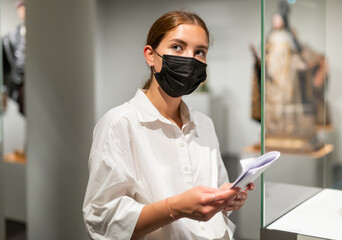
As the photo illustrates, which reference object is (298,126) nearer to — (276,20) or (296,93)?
(296,93)

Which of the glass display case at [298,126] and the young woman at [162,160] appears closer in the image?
the young woman at [162,160]

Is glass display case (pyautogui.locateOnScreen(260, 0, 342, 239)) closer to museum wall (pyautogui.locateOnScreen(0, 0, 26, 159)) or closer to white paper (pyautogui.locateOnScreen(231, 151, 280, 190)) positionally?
white paper (pyautogui.locateOnScreen(231, 151, 280, 190))

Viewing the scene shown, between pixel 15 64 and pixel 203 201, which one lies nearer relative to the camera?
pixel 203 201

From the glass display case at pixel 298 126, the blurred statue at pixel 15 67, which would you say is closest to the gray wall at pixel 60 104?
the glass display case at pixel 298 126

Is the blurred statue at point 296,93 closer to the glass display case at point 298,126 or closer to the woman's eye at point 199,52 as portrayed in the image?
the glass display case at point 298,126

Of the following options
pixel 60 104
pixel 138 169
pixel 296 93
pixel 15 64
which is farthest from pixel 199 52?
pixel 15 64

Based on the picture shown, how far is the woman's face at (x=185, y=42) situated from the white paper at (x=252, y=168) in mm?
297

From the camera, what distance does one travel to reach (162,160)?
107 centimetres

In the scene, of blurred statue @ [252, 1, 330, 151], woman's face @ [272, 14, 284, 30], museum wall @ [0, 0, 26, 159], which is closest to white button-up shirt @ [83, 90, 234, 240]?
woman's face @ [272, 14, 284, 30]

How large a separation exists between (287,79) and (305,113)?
0.34 metres

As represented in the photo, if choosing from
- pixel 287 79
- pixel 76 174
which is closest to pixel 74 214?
pixel 76 174

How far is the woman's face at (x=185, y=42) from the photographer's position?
1.06 m

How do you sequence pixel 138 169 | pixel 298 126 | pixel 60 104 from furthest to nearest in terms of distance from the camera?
pixel 298 126 → pixel 60 104 → pixel 138 169

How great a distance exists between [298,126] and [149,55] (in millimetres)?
2118
